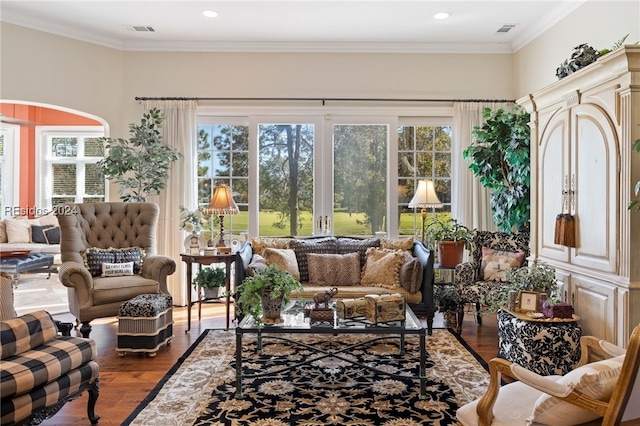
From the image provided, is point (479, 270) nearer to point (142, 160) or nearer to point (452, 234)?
point (452, 234)

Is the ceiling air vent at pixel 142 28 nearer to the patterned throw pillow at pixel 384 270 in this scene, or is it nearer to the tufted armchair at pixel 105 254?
the tufted armchair at pixel 105 254

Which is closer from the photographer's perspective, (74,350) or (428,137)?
(74,350)

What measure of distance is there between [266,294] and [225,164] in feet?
10.3

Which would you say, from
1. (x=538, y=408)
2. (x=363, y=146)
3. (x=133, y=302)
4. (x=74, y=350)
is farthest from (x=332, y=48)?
(x=538, y=408)

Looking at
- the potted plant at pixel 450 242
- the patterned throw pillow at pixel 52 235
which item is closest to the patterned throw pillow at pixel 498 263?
the potted plant at pixel 450 242

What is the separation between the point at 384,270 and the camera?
4.80 m

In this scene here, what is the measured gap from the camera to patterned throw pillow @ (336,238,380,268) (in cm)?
522

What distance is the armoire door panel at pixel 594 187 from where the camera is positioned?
313 centimetres

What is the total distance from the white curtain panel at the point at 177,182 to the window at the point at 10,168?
4482mm

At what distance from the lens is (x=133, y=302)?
13.2ft

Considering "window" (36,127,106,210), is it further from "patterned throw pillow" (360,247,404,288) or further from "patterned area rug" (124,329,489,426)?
"patterned throw pillow" (360,247,404,288)

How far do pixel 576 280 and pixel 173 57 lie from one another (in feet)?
16.3

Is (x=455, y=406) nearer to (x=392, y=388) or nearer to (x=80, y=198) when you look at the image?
(x=392, y=388)

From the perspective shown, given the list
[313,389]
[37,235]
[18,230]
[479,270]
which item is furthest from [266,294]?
[18,230]
